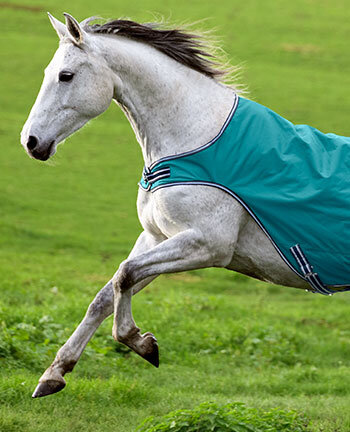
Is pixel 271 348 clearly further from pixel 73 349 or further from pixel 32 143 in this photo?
pixel 32 143

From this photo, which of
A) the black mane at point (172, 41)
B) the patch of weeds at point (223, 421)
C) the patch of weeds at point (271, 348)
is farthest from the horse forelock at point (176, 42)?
the patch of weeds at point (271, 348)

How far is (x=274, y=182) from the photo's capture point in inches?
214

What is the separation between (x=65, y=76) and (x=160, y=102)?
0.68 meters

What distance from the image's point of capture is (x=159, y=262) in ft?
17.2

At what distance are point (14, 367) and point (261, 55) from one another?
28170 millimetres

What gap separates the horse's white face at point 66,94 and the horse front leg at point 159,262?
0.91 meters

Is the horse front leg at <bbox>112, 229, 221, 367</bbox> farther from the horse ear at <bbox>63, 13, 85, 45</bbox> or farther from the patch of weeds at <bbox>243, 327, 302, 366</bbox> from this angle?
the patch of weeds at <bbox>243, 327, 302, 366</bbox>

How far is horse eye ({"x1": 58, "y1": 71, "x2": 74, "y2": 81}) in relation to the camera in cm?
521

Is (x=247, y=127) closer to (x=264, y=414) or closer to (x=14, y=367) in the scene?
(x=264, y=414)

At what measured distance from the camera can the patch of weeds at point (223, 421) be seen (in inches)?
210

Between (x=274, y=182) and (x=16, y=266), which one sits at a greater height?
(x=274, y=182)

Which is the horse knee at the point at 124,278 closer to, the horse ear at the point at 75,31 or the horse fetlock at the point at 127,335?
the horse fetlock at the point at 127,335

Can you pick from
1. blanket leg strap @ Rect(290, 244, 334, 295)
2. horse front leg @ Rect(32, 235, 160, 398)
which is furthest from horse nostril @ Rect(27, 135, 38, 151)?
blanket leg strap @ Rect(290, 244, 334, 295)

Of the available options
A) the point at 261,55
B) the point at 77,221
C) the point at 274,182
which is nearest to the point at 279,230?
the point at 274,182
